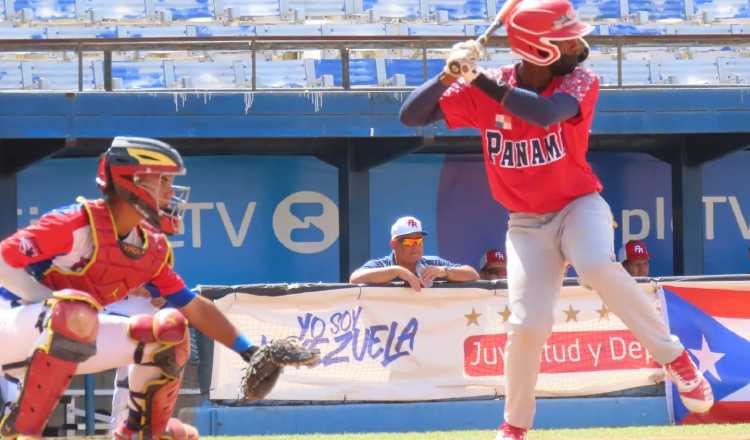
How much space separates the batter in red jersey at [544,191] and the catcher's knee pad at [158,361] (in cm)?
133

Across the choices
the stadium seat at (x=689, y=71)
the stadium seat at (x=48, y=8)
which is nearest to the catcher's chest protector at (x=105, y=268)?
the stadium seat at (x=48, y=8)

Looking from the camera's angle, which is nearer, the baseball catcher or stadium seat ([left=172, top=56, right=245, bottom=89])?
the baseball catcher

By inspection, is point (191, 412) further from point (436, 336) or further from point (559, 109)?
point (559, 109)

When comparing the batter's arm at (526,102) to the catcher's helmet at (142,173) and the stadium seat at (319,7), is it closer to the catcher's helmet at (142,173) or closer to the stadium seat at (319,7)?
the catcher's helmet at (142,173)

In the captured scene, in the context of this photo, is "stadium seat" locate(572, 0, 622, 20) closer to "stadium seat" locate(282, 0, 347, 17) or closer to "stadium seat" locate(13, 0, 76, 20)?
"stadium seat" locate(282, 0, 347, 17)

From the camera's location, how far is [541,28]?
199 inches

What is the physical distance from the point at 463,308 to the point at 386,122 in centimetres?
352

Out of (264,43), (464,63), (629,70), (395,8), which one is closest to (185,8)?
(395,8)

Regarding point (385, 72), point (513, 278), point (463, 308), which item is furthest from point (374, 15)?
point (513, 278)

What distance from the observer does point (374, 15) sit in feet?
47.8

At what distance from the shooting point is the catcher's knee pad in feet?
15.8

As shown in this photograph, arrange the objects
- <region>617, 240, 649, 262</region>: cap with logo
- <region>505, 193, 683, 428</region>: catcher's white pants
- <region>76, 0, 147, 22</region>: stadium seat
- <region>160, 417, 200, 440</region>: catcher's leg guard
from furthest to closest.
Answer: <region>76, 0, 147, 22</region>: stadium seat < <region>617, 240, 649, 262</region>: cap with logo < <region>160, 417, 200, 440</region>: catcher's leg guard < <region>505, 193, 683, 428</region>: catcher's white pants

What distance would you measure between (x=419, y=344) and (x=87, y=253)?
13.4 feet

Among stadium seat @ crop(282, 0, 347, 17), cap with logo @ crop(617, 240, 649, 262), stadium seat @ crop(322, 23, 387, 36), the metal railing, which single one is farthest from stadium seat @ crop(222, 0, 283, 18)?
cap with logo @ crop(617, 240, 649, 262)
